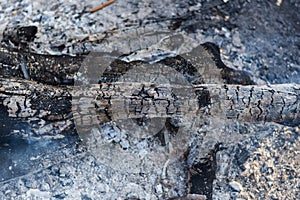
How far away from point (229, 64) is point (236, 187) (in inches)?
21.8

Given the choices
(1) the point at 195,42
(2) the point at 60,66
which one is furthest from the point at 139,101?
(1) the point at 195,42

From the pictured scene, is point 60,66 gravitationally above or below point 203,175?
above

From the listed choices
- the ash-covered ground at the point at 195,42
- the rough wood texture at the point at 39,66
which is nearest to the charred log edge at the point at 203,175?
the ash-covered ground at the point at 195,42

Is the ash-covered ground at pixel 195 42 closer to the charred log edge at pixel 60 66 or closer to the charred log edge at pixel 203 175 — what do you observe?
the charred log edge at pixel 203 175

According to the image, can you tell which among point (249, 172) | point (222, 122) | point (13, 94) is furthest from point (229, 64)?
point (13, 94)

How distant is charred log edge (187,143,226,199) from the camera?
62.9 inches

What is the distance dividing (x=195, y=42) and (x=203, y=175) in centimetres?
62

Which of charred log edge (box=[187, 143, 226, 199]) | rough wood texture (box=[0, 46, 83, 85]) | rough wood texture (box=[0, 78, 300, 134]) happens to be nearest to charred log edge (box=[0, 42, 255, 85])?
rough wood texture (box=[0, 46, 83, 85])

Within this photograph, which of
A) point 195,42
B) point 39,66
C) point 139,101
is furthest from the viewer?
point 195,42

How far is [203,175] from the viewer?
162 cm

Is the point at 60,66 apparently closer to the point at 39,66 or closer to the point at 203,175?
the point at 39,66

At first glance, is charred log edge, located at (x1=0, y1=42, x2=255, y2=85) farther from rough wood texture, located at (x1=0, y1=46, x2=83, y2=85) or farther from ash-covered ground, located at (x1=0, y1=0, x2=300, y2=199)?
ash-covered ground, located at (x1=0, y1=0, x2=300, y2=199)

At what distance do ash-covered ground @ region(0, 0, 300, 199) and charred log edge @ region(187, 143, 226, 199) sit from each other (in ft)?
0.07

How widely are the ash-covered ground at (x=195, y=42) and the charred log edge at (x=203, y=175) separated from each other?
0.02 metres
